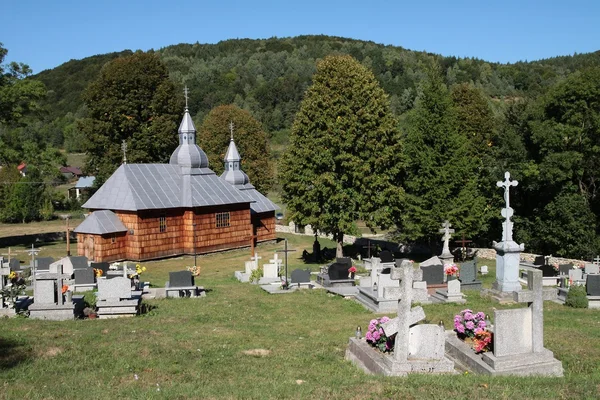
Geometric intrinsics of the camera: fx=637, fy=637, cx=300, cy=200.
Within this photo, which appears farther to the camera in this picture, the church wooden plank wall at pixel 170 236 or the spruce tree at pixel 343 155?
the church wooden plank wall at pixel 170 236

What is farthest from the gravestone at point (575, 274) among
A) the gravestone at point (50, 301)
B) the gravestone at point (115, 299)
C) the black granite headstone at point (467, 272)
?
the gravestone at point (50, 301)

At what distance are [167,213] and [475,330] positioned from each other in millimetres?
25766

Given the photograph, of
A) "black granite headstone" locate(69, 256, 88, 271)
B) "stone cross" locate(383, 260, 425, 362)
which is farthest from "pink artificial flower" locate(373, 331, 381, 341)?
"black granite headstone" locate(69, 256, 88, 271)

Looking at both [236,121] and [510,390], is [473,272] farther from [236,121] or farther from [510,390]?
[236,121]

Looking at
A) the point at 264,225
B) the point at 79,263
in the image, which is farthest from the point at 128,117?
the point at 79,263

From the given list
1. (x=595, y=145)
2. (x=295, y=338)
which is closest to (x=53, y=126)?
(x=595, y=145)

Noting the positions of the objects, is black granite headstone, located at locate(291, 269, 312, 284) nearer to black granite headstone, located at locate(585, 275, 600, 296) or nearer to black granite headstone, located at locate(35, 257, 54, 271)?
black granite headstone, located at locate(585, 275, 600, 296)

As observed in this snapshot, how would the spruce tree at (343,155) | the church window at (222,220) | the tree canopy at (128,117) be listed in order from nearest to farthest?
the spruce tree at (343,155)
the church window at (222,220)
the tree canopy at (128,117)

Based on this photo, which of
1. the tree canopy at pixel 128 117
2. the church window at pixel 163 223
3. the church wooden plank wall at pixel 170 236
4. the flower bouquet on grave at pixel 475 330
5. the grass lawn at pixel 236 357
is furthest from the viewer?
the tree canopy at pixel 128 117

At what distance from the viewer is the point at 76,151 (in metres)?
97.6

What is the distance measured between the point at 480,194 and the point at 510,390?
88.6 ft

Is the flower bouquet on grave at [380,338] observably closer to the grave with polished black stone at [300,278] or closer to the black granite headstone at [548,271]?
the grave with polished black stone at [300,278]

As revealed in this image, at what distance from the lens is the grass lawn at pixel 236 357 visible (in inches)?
355

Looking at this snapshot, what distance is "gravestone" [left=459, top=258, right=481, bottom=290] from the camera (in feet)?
71.3
